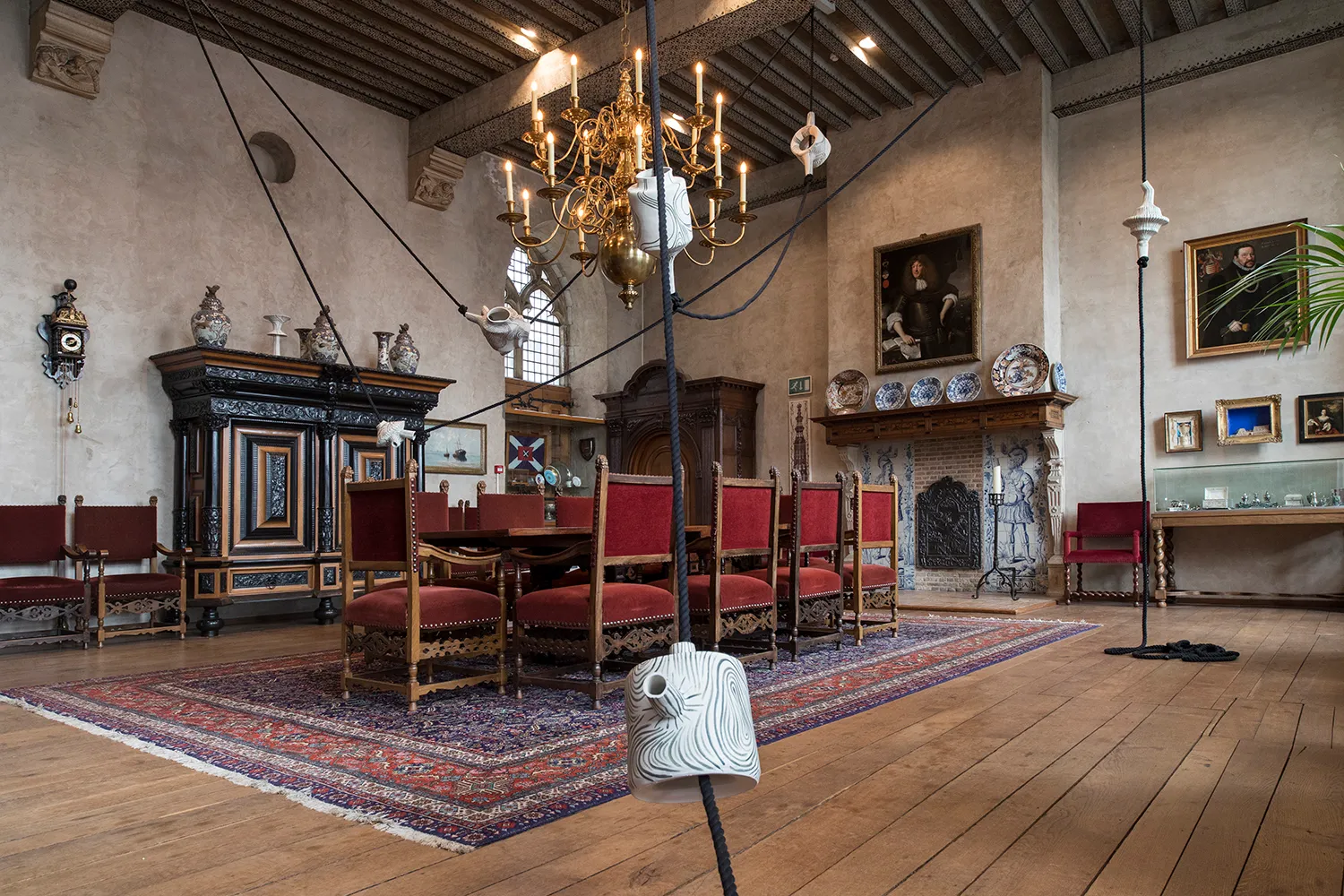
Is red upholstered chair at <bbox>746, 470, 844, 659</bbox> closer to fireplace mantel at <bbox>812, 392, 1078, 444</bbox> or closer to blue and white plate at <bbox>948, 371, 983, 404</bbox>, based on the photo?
fireplace mantel at <bbox>812, 392, 1078, 444</bbox>

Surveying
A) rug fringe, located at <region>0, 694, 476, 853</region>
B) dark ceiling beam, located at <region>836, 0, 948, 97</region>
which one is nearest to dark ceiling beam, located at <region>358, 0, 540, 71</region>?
dark ceiling beam, located at <region>836, 0, 948, 97</region>

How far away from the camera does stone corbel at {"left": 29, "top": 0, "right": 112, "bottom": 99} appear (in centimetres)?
670

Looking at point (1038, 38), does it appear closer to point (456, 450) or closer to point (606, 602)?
point (456, 450)

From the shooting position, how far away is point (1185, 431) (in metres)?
8.24

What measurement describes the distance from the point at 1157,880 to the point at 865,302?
8759 millimetres

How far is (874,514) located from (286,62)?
6.82m

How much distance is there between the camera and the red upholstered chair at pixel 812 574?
4840mm

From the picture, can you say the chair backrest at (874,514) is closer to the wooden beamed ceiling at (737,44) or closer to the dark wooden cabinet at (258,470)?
the dark wooden cabinet at (258,470)

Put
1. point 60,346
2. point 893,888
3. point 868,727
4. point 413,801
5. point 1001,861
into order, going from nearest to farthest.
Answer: point 893,888 → point 1001,861 → point 413,801 → point 868,727 → point 60,346

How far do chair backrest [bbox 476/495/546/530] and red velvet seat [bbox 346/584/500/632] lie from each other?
Answer: 2069 millimetres

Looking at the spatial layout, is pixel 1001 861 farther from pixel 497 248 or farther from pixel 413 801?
pixel 497 248

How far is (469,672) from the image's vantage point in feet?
14.1

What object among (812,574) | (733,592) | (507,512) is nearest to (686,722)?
(733,592)

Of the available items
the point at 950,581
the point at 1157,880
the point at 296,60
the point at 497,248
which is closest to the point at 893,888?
the point at 1157,880
